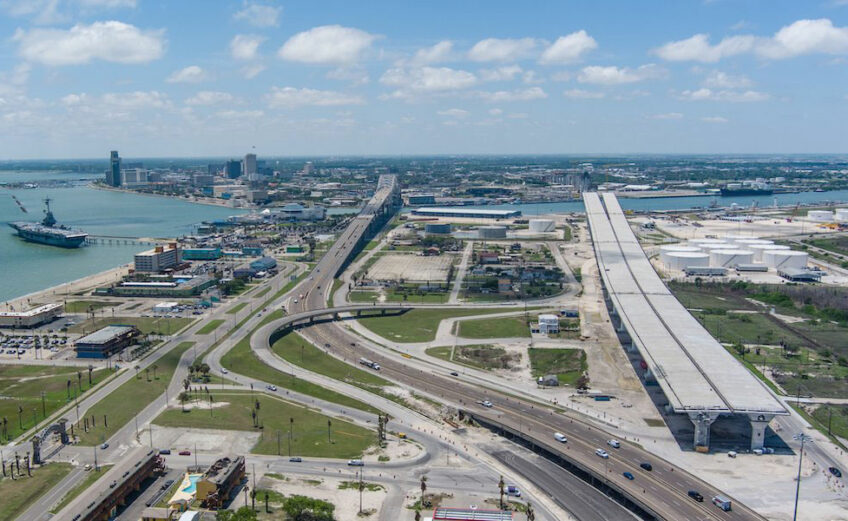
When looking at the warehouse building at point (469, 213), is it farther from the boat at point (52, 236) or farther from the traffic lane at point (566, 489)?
the traffic lane at point (566, 489)

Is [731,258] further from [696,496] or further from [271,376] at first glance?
[271,376]

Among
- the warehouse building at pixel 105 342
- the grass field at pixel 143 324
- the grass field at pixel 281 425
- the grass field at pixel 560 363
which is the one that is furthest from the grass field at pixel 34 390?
the grass field at pixel 560 363

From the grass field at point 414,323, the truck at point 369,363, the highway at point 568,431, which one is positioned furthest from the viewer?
the grass field at point 414,323

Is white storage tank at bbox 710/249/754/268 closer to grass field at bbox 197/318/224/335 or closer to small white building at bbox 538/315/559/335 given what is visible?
small white building at bbox 538/315/559/335

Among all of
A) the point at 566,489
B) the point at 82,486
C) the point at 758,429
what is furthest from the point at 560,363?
the point at 82,486

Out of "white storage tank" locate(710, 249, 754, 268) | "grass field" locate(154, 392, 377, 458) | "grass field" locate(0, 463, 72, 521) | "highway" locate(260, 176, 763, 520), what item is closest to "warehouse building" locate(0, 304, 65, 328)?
"highway" locate(260, 176, 763, 520)

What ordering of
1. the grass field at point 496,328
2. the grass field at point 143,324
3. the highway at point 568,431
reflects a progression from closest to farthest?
the highway at point 568,431 → the grass field at point 496,328 → the grass field at point 143,324
